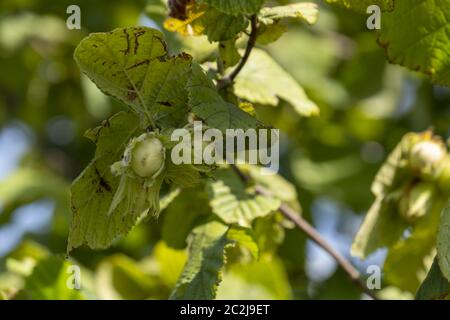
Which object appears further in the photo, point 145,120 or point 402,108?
point 402,108

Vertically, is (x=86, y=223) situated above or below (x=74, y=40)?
above

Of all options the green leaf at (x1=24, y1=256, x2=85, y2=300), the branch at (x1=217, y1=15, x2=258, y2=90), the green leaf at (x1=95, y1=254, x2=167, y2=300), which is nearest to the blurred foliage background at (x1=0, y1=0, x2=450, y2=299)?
the green leaf at (x1=95, y1=254, x2=167, y2=300)

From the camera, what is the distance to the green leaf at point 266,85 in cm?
156

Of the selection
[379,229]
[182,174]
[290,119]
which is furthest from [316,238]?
[290,119]

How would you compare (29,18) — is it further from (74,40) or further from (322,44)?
(322,44)

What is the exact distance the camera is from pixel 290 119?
2.79 m

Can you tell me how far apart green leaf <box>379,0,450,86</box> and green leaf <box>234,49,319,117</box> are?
0.31 meters

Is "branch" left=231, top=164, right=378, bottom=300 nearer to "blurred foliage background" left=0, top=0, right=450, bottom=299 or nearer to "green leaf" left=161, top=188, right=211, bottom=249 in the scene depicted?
"green leaf" left=161, top=188, right=211, bottom=249

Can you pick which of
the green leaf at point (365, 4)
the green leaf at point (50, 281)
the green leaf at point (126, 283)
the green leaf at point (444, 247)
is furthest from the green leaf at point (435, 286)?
the green leaf at point (126, 283)

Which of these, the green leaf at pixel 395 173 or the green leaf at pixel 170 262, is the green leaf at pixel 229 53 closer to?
the green leaf at pixel 395 173

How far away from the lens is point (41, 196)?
2699 mm

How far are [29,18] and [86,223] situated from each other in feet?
6.44

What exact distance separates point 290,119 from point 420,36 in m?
1.50
